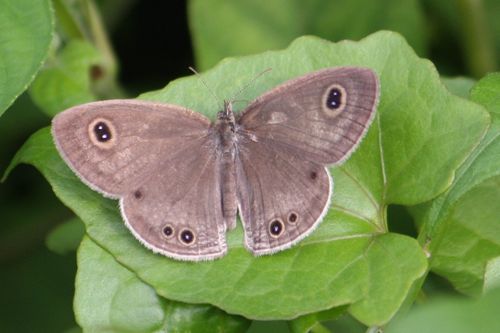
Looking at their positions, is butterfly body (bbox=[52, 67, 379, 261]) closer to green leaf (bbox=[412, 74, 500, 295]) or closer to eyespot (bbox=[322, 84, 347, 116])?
eyespot (bbox=[322, 84, 347, 116])

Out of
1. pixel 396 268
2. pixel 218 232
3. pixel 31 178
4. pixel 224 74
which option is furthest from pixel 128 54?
pixel 396 268

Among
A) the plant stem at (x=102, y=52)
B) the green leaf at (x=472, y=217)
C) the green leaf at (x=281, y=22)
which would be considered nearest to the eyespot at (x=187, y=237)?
the green leaf at (x=472, y=217)

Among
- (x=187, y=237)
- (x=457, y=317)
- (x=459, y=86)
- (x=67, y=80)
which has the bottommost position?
(x=67, y=80)

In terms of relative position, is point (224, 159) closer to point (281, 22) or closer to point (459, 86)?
point (459, 86)

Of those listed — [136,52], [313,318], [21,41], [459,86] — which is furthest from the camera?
[136,52]

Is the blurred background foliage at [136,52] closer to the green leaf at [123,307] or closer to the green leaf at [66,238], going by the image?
the green leaf at [66,238]

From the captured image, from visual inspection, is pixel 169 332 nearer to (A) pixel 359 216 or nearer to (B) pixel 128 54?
(A) pixel 359 216

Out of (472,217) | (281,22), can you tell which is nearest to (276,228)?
(472,217)
